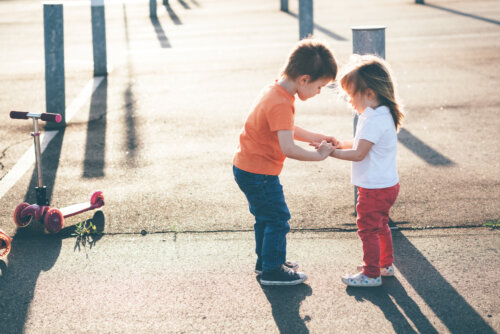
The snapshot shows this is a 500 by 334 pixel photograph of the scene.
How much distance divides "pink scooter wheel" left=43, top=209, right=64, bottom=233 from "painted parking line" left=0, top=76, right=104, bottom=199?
3.67 ft

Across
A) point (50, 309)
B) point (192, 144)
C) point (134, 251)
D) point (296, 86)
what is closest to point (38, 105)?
point (192, 144)

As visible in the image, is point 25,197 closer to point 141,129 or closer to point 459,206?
point 141,129

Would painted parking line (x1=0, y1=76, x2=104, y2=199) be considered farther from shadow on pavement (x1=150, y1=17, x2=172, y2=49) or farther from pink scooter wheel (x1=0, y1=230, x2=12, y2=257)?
shadow on pavement (x1=150, y1=17, x2=172, y2=49)

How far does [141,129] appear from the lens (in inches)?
300

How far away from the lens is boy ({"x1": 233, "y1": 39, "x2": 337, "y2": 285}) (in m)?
3.64

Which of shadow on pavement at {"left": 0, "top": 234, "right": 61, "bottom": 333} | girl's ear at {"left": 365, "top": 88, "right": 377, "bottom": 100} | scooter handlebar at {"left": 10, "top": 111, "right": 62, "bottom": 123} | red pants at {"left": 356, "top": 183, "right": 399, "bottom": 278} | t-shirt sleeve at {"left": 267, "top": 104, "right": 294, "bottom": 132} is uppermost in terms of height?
girl's ear at {"left": 365, "top": 88, "right": 377, "bottom": 100}

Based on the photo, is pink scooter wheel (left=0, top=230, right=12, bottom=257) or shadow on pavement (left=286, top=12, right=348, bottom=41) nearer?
pink scooter wheel (left=0, top=230, right=12, bottom=257)

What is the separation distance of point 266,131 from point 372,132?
0.66 meters

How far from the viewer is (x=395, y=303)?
3.81 meters

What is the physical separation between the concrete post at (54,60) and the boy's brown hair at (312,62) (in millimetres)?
4773

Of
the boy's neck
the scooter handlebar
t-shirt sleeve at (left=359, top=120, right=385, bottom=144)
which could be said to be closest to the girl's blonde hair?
t-shirt sleeve at (left=359, top=120, right=385, bottom=144)

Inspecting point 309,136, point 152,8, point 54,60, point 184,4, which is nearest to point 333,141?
point 309,136

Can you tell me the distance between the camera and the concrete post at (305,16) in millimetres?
11516

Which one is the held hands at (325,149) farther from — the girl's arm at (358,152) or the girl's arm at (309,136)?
the girl's arm at (309,136)
